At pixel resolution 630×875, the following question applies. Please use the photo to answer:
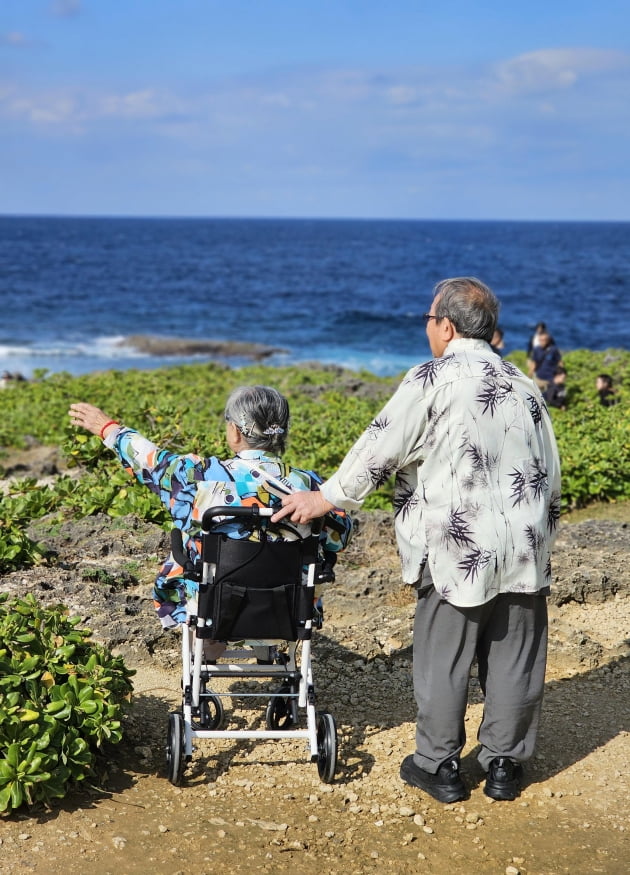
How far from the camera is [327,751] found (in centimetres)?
431

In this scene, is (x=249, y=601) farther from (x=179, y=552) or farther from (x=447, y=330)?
(x=447, y=330)

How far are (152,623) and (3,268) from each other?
7287 cm

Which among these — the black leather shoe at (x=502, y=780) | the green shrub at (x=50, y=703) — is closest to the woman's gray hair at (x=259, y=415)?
the green shrub at (x=50, y=703)

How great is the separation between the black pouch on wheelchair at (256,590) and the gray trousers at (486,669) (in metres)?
0.52

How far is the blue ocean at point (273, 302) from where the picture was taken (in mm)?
37750

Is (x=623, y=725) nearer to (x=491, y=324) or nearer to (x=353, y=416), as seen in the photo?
(x=491, y=324)

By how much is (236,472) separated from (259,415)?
26 centimetres

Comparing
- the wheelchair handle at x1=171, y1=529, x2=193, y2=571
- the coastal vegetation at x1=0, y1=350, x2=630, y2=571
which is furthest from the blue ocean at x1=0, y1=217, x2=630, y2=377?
the wheelchair handle at x1=171, y1=529, x2=193, y2=571

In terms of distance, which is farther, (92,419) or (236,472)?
(92,419)

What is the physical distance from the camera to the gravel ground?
151 inches

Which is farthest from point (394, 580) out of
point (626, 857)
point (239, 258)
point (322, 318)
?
point (239, 258)

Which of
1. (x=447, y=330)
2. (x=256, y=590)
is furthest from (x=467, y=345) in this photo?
(x=256, y=590)

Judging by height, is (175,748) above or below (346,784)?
above

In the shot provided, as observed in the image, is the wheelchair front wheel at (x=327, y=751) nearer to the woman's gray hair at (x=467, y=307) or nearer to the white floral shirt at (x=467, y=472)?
the white floral shirt at (x=467, y=472)
